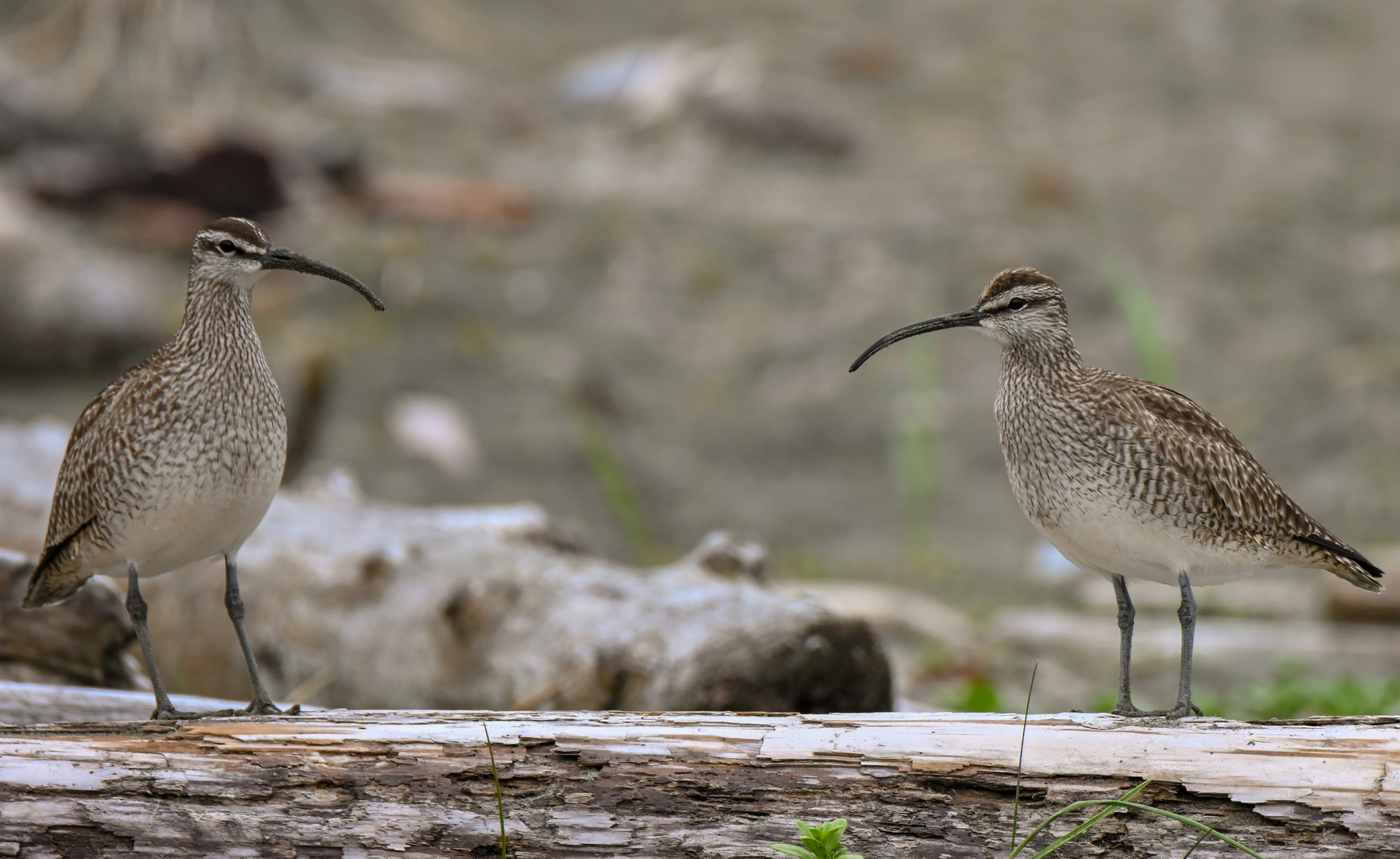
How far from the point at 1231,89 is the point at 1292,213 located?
→ 2.60 meters

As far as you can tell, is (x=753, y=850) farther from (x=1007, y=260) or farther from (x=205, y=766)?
(x=1007, y=260)

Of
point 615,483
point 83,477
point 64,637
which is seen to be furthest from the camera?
point 615,483

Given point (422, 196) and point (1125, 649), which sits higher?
point (422, 196)

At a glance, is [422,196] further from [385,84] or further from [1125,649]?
[1125,649]

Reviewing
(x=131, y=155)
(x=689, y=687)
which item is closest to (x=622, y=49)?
(x=131, y=155)

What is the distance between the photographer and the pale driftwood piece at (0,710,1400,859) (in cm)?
375

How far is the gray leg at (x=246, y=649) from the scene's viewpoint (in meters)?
4.52

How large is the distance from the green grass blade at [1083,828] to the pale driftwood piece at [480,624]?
1.59 metres

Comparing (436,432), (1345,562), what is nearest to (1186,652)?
(1345,562)

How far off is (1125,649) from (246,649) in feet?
9.50

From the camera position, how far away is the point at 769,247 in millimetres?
12805

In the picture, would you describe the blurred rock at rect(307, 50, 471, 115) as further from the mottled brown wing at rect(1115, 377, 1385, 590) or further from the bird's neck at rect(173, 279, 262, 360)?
the mottled brown wing at rect(1115, 377, 1385, 590)

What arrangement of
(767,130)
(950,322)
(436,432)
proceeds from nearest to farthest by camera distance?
(950,322), (436,432), (767,130)

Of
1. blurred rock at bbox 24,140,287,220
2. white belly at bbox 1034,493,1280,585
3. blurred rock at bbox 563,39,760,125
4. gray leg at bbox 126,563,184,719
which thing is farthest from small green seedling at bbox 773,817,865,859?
blurred rock at bbox 563,39,760,125
